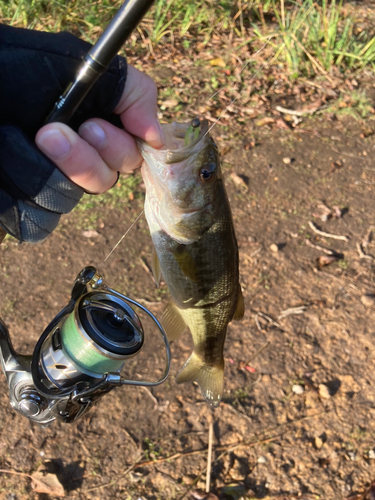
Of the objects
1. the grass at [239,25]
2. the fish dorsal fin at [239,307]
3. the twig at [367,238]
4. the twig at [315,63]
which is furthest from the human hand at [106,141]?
the twig at [315,63]

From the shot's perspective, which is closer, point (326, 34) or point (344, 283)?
point (344, 283)

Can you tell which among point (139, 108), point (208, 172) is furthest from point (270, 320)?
point (139, 108)

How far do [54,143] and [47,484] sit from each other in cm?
224

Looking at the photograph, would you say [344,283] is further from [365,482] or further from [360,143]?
[360,143]

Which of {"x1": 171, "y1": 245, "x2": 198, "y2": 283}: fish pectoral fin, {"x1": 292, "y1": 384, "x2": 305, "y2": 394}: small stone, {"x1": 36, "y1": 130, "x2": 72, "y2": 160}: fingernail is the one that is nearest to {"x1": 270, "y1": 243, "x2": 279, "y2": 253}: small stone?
{"x1": 292, "y1": 384, "x2": 305, "y2": 394}: small stone

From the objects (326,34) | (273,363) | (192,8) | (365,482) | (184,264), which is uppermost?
(184,264)

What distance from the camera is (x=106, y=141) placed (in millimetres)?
1715

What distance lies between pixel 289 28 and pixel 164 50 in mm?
1769

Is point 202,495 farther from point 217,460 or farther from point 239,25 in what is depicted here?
point 239,25

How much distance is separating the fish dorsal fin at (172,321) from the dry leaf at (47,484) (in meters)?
1.25

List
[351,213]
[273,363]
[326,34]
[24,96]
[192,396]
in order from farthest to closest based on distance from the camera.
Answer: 1. [326,34]
2. [351,213]
3. [273,363]
4. [192,396]
5. [24,96]

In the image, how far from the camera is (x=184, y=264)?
217 centimetres

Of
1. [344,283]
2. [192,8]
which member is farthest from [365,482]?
[192,8]

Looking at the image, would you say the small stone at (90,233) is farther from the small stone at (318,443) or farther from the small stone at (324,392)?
the small stone at (318,443)
